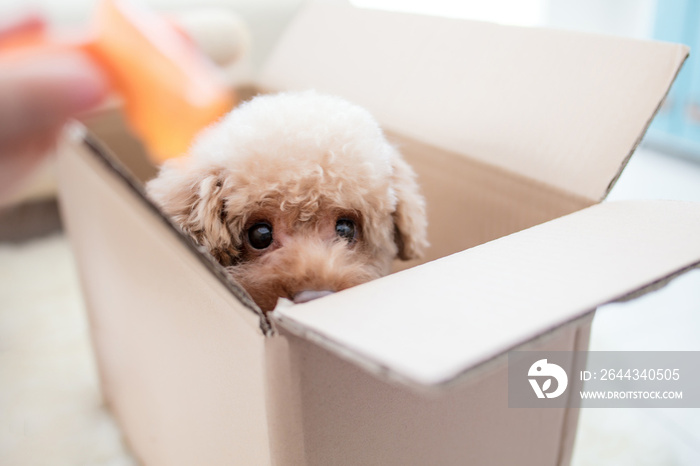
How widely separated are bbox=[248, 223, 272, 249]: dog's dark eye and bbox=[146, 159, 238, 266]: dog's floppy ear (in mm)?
25

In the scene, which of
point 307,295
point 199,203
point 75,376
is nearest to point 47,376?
point 75,376

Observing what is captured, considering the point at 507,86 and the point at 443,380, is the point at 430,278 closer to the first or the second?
the point at 443,380

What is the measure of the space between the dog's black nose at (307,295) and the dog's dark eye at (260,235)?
12cm

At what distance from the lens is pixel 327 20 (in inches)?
42.4

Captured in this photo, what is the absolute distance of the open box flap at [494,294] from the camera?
32 cm

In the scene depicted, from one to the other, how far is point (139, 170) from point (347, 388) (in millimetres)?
819

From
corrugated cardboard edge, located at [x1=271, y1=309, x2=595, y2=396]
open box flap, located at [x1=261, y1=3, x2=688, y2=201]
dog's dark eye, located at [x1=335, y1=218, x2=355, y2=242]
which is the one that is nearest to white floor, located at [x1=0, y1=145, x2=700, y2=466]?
open box flap, located at [x1=261, y1=3, x2=688, y2=201]

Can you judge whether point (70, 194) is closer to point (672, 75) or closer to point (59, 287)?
point (59, 287)

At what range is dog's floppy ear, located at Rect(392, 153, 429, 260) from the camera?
2.35ft

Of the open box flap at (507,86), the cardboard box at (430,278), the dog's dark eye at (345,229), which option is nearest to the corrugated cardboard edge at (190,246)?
the cardboard box at (430,278)

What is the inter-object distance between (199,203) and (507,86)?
1.34ft

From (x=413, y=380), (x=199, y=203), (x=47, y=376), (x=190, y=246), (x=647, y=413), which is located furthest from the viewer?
(x=47, y=376)

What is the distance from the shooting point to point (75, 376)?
1.13m

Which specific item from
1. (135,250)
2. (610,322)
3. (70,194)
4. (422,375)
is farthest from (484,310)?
(610,322)
